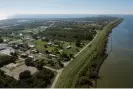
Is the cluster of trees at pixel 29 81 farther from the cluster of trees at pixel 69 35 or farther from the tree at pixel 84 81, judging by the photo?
the cluster of trees at pixel 69 35

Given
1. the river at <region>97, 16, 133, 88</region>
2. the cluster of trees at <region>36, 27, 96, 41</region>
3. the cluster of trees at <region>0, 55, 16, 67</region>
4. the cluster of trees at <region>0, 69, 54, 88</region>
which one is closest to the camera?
the cluster of trees at <region>0, 69, 54, 88</region>

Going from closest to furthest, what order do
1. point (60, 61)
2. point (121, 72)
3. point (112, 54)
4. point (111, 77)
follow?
point (111, 77) < point (121, 72) < point (60, 61) < point (112, 54)

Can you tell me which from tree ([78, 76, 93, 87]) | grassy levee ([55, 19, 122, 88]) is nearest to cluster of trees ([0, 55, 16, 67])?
grassy levee ([55, 19, 122, 88])

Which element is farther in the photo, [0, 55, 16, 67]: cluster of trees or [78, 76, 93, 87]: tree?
[0, 55, 16, 67]: cluster of trees

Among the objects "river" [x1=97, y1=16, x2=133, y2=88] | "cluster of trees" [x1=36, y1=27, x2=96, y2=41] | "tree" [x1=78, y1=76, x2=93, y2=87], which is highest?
"cluster of trees" [x1=36, y1=27, x2=96, y2=41]

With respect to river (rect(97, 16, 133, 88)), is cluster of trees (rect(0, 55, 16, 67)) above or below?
above

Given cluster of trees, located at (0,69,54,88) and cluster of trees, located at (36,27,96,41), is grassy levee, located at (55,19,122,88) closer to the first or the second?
cluster of trees, located at (0,69,54,88)

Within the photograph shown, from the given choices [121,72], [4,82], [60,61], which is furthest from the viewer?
[60,61]

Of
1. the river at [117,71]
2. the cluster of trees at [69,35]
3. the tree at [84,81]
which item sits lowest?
the river at [117,71]

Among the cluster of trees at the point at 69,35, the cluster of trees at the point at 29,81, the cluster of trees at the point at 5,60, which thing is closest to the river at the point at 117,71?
the cluster of trees at the point at 29,81

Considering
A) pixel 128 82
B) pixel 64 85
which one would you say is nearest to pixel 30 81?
pixel 64 85

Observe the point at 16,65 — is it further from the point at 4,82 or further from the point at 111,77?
the point at 111,77
